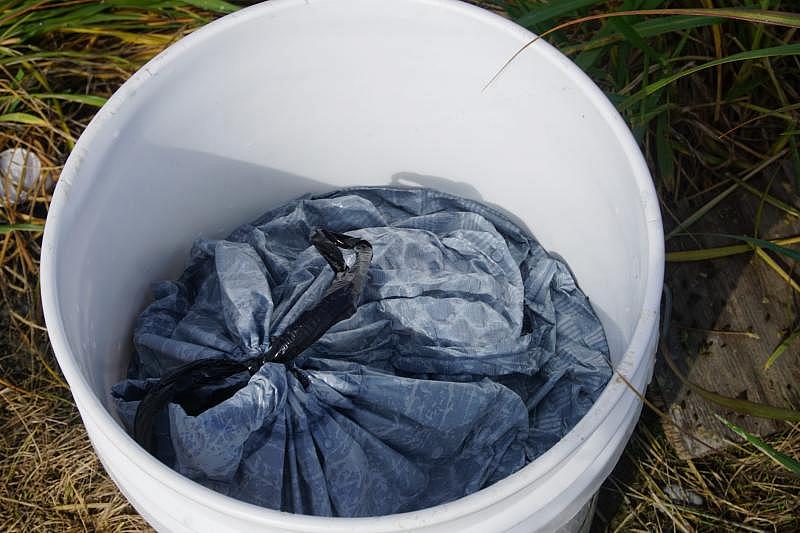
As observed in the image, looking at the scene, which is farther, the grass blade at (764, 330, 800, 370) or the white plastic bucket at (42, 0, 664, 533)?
the grass blade at (764, 330, 800, 370)

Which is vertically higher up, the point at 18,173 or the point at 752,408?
the point at 18,173

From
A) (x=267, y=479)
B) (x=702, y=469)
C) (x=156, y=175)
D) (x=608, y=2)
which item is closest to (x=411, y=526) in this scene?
(x=267, y=479)

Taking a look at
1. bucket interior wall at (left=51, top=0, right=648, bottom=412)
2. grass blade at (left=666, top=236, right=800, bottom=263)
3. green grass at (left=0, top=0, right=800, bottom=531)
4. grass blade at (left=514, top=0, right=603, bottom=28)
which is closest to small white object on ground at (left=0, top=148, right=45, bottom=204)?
green grass at (left=0, top=0, right=800, bottom=531)

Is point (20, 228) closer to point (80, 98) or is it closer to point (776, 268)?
point (80, 98)

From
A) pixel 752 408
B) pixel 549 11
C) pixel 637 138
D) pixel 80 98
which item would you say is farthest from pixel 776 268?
pixel 80 98

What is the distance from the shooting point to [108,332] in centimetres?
91

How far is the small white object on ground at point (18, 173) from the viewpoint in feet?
4.17

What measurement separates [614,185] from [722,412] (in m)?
0.47

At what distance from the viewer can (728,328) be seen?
3.86 ft

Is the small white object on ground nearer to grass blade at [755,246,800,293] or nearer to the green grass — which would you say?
the green grass

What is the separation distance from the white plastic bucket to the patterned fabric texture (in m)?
0.04

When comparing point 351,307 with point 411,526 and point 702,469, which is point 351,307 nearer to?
point 411,526

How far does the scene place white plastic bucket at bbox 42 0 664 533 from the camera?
0.68 meters

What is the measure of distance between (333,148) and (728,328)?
604 millimetres
